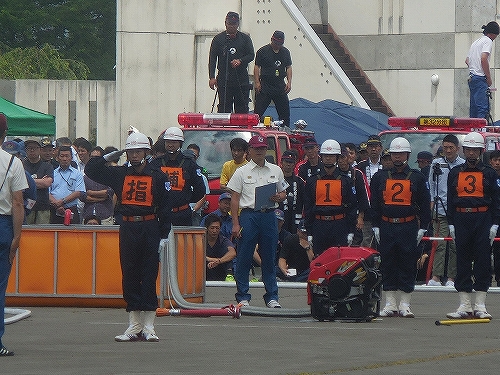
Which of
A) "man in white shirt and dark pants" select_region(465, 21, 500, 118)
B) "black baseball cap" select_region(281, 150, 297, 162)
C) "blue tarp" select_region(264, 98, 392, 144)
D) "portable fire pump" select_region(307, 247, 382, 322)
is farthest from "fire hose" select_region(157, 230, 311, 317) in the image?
"blue tarp" select_region(264, 98, 392, 144)

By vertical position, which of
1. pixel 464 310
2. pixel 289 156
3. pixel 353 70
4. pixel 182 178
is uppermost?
pixel 353 70

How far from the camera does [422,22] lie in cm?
3391

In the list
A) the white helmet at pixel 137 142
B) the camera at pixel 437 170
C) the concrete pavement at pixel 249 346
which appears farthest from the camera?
the camera at pixel 437 170

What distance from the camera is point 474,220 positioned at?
15.0 metres

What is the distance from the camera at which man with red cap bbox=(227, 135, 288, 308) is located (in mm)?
15797

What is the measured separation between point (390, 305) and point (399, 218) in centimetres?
106

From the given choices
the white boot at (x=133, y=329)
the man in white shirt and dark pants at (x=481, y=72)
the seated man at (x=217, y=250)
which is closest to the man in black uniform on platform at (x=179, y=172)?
the seated man at (x=217, y=250)

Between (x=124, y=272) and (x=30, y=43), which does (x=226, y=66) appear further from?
(x=30, y=43)

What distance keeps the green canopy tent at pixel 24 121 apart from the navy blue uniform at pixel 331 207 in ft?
A: 28.1

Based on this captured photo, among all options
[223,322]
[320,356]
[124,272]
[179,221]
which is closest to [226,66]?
[179,221]

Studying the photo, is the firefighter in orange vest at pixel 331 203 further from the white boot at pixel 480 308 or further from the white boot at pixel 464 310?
the white boot at pixel 480 308

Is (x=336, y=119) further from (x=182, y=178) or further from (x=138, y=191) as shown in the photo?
(x=138, y=191)

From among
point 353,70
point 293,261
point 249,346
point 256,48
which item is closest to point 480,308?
point 249,346

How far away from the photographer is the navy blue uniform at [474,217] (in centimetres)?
1498
